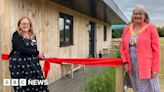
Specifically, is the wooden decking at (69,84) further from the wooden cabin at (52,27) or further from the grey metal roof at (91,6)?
the grey metal roof at (91,6)

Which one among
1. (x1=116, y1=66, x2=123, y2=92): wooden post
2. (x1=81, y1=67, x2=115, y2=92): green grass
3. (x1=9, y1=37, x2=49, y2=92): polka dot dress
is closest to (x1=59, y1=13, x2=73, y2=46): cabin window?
(x1=81, y1=67, x2=115, y2=92): green grass

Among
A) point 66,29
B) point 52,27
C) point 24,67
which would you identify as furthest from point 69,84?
point 24,67

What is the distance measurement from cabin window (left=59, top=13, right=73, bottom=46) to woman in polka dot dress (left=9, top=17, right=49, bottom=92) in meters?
5.89

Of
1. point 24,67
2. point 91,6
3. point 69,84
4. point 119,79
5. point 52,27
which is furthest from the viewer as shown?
point 91,6

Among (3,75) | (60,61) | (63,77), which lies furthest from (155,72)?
(63,77)

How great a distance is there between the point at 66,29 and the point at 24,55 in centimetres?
701

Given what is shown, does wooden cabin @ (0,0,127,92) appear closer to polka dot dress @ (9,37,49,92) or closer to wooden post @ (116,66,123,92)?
polka dot dress @ (9,37,49,92)

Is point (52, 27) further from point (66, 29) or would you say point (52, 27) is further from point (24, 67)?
point (24, 67)

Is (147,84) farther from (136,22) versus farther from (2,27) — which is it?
(2,27)

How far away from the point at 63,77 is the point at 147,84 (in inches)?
260

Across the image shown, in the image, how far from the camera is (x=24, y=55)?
484 centimetres

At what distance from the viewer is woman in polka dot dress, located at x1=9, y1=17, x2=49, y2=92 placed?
4.80m

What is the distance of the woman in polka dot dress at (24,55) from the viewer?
4.80 metres

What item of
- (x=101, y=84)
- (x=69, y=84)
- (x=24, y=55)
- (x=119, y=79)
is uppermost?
(x=24, y=55)
